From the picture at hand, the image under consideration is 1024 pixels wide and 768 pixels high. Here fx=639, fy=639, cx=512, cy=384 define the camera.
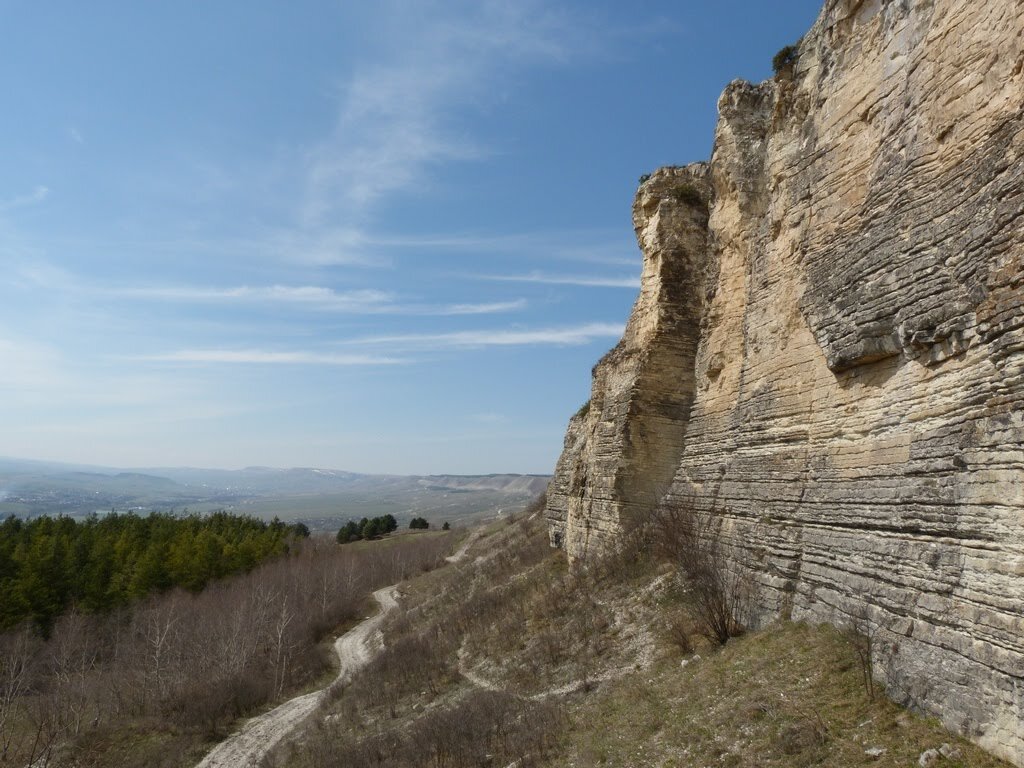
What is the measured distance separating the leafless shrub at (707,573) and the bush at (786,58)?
40.7 ft

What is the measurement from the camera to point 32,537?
44.2 meters

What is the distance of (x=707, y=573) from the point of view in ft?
50.1

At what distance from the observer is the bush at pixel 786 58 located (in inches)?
677

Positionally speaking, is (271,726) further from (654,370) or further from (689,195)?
(689,195)

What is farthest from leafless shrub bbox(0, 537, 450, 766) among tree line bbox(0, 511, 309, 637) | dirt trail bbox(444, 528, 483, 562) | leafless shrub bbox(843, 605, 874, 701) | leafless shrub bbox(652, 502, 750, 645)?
leafless shrub bbox(843, 605, 874, 701)

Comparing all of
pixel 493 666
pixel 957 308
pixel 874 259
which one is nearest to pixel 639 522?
pixel 493 666

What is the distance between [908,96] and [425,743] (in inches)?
663

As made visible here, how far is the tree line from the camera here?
124 ft

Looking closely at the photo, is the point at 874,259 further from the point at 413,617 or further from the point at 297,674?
the point at 297,674

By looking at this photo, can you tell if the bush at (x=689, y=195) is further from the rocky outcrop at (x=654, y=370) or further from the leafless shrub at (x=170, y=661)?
the leafless shrub at (x=170, y=661)

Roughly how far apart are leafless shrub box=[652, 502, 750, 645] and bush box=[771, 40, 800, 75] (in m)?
12.4

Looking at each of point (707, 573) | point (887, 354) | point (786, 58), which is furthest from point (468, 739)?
point (786, 58)

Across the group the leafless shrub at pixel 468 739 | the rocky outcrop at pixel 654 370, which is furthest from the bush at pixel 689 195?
the leafless shrub at pixel 468 739

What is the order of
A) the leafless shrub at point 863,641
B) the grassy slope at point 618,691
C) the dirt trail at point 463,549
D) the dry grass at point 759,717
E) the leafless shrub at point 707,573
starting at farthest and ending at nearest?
the dirt trail at point 463,549
the leafless shrub at point 707,573
the leafless shrub at point 863,641
the grassy slope at point 618,691
the dry grass at point 759,717
